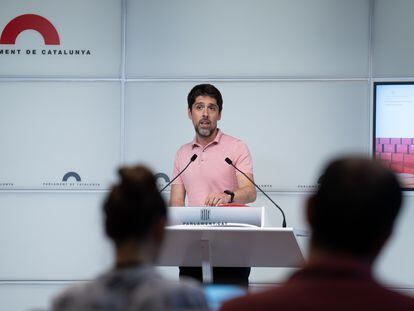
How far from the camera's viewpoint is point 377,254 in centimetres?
155

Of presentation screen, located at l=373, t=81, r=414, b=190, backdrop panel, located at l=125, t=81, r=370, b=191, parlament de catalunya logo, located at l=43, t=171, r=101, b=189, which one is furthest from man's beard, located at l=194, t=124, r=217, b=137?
presentation screen, located at l=373, t=81, r=414, b=190

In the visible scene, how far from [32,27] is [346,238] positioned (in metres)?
5.51

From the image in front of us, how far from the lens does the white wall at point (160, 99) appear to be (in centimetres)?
646

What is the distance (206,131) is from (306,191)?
51.3 inches

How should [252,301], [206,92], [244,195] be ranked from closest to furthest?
[252,301] < [244,195] < [206,92]

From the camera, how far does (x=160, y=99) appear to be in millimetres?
6523

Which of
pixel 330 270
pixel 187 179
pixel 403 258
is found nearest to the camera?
pixel 330 270

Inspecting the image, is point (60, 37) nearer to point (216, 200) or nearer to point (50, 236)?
point (50, 236)

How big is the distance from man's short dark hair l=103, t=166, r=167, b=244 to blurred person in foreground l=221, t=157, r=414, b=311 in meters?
0.34

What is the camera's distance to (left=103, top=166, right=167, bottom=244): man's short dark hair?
5.79 ft

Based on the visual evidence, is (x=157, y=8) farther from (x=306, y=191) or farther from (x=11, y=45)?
(x=306, y=191)

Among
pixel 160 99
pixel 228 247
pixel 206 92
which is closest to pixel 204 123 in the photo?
pixel 206 92

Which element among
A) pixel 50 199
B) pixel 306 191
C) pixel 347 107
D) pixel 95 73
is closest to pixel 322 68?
pixel 347 107

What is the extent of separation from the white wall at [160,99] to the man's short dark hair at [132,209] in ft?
15.2
